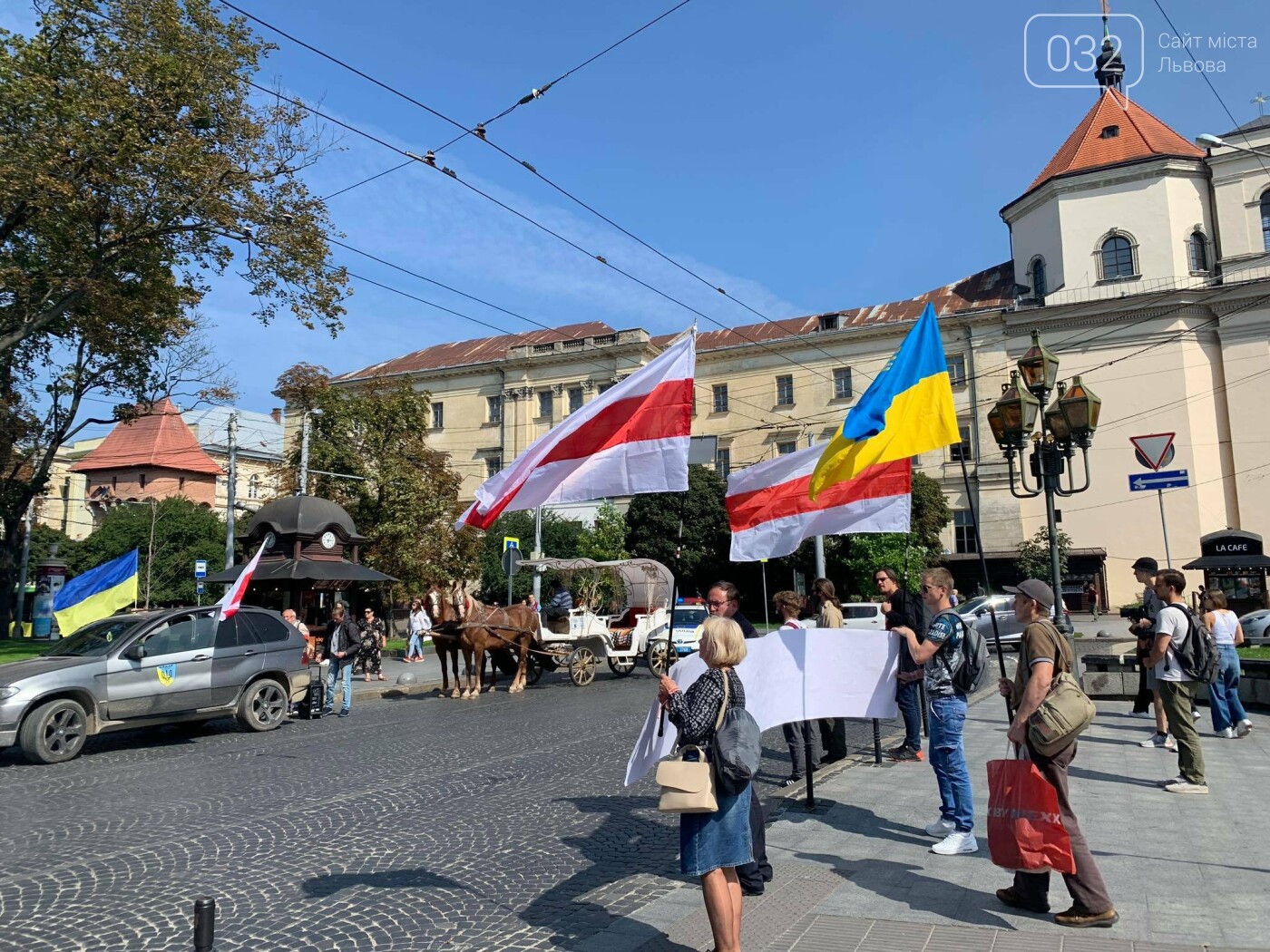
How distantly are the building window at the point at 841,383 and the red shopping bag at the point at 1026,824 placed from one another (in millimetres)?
55987

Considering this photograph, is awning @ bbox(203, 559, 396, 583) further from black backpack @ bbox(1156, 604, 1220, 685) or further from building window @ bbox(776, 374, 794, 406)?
building window @ bbox(776, 374, 794, 406)

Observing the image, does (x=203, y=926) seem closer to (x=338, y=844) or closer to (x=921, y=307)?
(x=338, y=844)

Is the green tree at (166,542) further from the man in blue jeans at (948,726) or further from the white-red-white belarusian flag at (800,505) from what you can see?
the man in blue jeans at (948,726)

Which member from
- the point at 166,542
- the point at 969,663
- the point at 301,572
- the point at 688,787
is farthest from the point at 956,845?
the point at 166,542

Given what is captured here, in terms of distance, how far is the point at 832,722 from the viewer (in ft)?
33.8

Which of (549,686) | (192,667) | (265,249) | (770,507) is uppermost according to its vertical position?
(265,249)

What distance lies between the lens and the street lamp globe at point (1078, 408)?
492 inches

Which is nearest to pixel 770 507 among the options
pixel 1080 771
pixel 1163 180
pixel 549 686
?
pixel 1080 771

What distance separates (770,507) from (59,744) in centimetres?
910

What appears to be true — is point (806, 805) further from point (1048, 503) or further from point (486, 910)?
point (1048, 503)

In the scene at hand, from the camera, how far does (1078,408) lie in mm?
12516

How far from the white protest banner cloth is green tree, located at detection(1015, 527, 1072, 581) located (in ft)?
146

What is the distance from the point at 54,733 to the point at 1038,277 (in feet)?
181

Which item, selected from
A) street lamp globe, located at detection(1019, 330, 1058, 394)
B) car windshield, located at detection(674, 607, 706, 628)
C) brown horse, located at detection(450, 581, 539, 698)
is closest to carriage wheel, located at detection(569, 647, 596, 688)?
brown horse, located at detection(450, 581, 539, 698)
